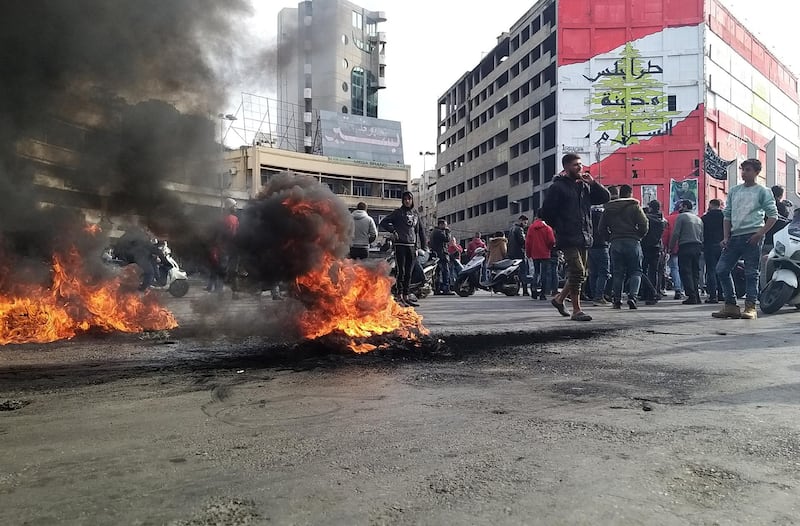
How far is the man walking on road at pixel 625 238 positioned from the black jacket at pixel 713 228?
1990 millimetres

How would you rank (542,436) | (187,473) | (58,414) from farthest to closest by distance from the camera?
1. (58,414)
2. (542,436)
3. (187,473)

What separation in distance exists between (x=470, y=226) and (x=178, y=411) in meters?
64.3

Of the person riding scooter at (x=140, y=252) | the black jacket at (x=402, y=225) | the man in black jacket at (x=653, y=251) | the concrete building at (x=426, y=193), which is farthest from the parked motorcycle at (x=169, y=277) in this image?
the concrete building at (x=426, y=193)

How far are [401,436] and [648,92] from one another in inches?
1642

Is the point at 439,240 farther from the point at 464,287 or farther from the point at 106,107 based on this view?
the point at 106,107

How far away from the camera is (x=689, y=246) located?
10484 millimetres

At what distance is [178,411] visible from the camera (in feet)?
10.5

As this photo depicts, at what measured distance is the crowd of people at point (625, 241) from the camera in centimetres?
775

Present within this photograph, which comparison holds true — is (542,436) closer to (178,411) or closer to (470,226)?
(178,411)

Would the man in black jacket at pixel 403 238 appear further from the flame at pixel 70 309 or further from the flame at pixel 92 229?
the flame at pixel 92 229

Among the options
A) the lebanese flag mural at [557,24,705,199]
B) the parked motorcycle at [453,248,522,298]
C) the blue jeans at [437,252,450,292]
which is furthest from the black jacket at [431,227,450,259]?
the lebanese flag mural at [557,24,705,199]

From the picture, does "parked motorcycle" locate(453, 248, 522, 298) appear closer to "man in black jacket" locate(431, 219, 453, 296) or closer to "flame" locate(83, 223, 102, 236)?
"man in black jacket" locate(431, 219, 453, 296)

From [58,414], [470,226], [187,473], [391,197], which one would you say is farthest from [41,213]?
[470,226]

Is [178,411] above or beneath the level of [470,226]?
beneath
